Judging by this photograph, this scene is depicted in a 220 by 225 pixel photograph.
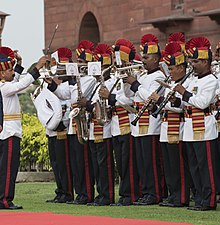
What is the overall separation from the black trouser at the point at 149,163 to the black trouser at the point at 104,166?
1.71 ft

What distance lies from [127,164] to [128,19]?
19156 mm

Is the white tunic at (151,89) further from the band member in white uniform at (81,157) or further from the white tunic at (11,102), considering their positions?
the white tunic at (11,102)

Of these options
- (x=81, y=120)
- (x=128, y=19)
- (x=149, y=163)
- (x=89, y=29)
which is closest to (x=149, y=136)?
(x=149, y=163)

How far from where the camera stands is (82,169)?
17516 mm

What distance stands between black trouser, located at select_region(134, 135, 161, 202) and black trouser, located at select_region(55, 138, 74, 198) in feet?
5.25

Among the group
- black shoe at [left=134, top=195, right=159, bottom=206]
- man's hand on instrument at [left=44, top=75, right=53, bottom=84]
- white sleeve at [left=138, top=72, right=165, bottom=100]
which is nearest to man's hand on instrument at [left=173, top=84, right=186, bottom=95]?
white sleeve at [left=138, top=72, right=165, bottom=100]

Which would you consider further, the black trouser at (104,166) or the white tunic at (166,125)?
the black trouser at (104,166)

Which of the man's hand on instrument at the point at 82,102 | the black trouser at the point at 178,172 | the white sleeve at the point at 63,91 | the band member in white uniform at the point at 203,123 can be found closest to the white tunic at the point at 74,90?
the white sleeve at the point at 63,91

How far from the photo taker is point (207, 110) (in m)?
15.6

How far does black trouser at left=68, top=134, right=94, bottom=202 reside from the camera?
17.4 m

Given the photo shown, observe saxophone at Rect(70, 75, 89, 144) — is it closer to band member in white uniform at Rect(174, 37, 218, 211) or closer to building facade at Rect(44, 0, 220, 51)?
band member in white uniform at Rect(174, 37, 218, 211)

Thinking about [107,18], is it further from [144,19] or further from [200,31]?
[200,31]

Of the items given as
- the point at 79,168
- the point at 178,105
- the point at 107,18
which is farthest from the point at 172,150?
the point at 107,18

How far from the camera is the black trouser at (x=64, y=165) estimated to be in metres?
17.9
